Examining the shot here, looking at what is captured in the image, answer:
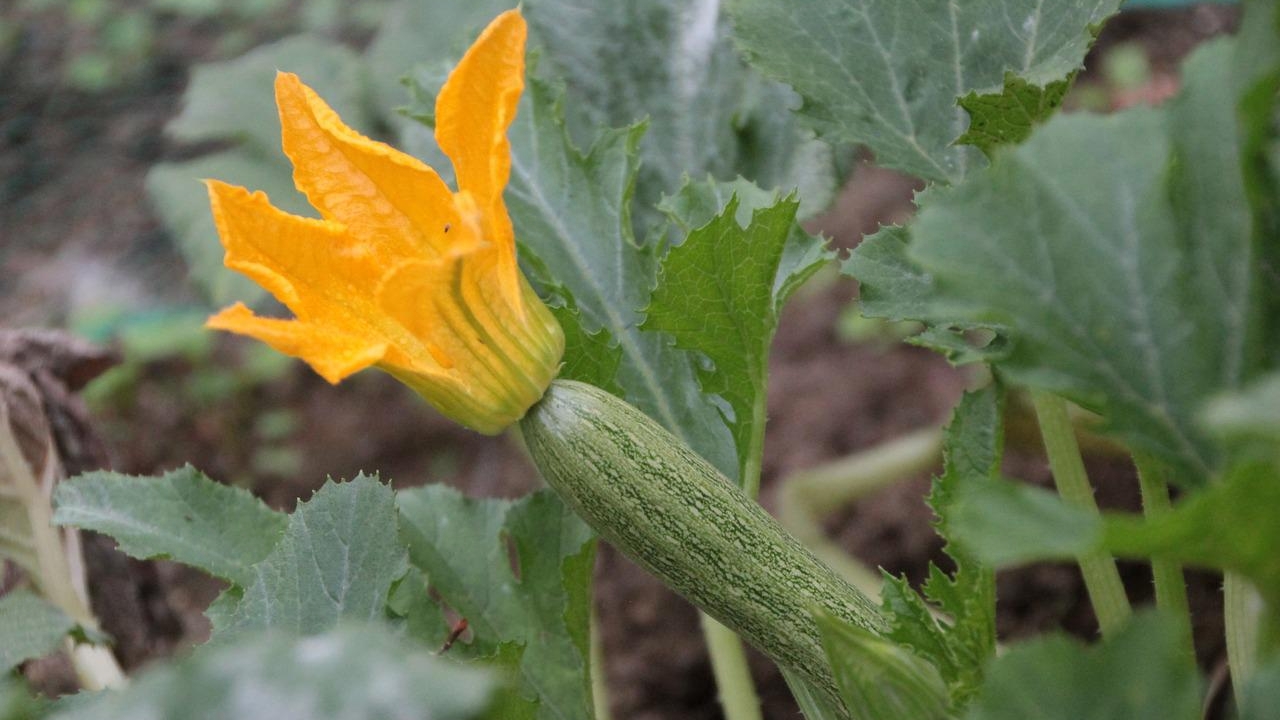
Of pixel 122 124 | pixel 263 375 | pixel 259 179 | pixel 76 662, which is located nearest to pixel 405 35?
pixel 259 179

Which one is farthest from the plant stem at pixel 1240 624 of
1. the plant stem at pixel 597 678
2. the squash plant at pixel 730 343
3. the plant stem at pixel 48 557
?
the plant stem at pixel 48 557

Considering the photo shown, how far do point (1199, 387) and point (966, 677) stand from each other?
0.40 meters

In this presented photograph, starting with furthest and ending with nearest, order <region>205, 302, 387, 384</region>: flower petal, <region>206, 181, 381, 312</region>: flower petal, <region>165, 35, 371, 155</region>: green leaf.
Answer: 1. <region>165, 35, 371, 155</region>: green leaf
2. <region>206, 181, 381, 312</region>: flower petal
3. <region>205, 302, 387, 384</region>: flower petal

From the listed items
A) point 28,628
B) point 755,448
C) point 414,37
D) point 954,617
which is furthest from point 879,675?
point 414,37

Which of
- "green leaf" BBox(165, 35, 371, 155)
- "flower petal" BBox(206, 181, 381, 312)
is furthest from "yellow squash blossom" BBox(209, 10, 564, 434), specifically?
"green leaf" BBox(165, 35, 371, 155)

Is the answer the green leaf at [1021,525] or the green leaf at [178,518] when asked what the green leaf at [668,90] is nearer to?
the green leaf at [178,518]

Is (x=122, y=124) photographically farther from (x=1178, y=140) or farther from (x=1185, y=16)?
(x=1178, y=140)

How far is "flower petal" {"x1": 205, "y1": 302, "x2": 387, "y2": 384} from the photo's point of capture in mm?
1039

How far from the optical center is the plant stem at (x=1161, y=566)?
1.29m

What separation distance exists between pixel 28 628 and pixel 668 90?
117 centimetres

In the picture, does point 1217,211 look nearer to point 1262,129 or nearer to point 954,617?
point 1262,129

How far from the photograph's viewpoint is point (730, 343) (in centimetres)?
145

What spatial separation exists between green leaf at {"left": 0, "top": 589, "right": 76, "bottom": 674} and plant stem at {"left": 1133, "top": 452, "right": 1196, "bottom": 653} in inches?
44.2

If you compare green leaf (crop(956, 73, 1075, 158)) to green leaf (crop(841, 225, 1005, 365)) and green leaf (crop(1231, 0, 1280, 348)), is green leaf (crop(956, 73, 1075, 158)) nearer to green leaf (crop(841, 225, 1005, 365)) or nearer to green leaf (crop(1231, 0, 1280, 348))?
green leaf (crop(841, 225, 1005, 365))
